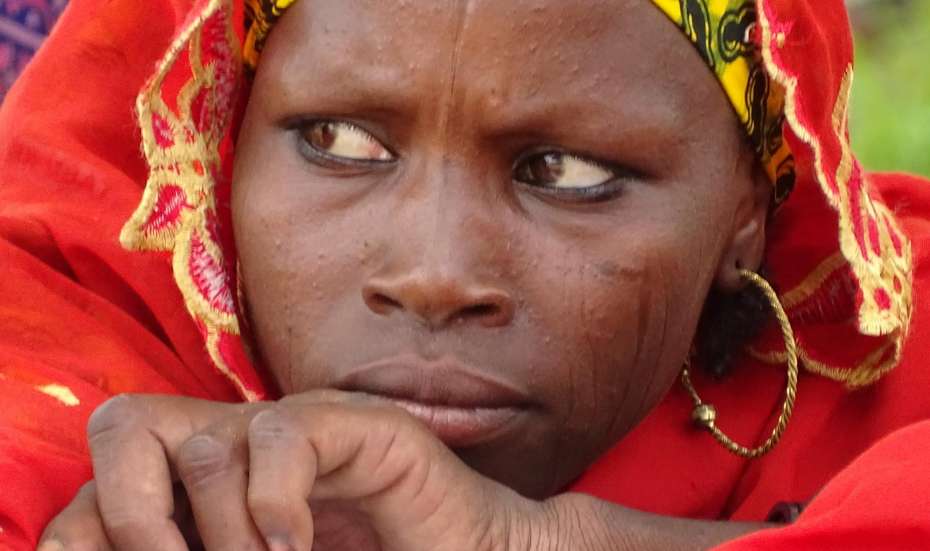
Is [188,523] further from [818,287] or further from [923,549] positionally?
[818,287]

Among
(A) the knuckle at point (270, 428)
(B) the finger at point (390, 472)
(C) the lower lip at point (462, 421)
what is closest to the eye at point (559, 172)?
(C) the lower lip at point (462, 421)

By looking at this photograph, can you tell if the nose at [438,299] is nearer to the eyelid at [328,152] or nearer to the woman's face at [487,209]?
the woman's face at [487,209]

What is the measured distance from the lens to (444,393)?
1815mm

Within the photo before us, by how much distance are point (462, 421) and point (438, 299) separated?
14 cm

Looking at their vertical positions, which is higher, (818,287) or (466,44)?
(466,44)

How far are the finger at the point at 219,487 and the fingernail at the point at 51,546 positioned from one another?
0.12 meters

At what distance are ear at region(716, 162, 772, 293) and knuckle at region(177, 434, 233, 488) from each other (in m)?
0.76

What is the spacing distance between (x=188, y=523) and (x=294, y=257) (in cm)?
38

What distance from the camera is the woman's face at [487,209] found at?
1829 mm

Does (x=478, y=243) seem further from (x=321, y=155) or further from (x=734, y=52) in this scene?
(x=734, y=52)

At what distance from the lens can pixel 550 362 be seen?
73.8 inches

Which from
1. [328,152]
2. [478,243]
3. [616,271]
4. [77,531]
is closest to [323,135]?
[328,152]

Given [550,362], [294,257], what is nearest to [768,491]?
[550,362]

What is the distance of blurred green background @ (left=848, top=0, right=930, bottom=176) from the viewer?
4258 millimetres
